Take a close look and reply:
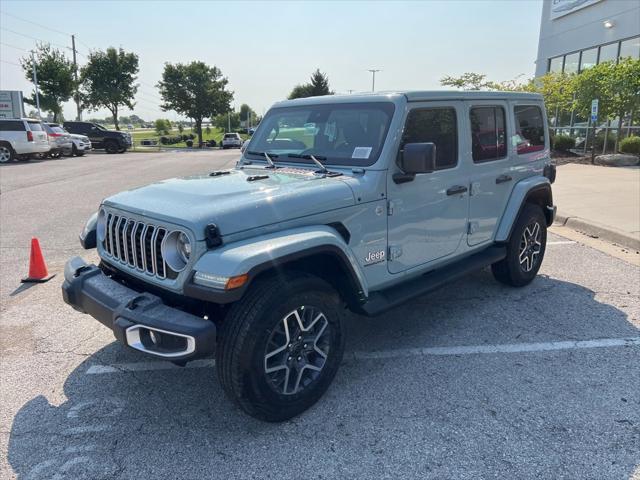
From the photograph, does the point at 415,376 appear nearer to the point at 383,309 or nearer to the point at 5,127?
the point at 383,309

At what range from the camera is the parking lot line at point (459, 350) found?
11.6 ft

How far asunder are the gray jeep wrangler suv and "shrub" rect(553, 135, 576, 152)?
17984 millimetres

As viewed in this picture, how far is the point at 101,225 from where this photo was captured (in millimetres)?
3418

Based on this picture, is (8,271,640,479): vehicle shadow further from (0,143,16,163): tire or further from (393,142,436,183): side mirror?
(0,143,16,163): tire

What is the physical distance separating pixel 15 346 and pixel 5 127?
1993cm

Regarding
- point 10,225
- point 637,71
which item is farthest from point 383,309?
point 637,71

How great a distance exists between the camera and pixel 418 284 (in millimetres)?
3746

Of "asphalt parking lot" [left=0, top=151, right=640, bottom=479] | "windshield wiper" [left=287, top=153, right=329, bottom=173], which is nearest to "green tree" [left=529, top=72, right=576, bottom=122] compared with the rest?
"asphalt parking lot" [left=0, top=151, right=640, bottom=479]

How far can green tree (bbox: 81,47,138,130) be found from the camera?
4388cm

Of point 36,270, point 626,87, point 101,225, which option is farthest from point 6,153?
point 626,87

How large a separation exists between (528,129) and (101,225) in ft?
13.6

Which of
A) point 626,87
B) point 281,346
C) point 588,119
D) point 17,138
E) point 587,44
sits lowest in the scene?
point 281,346

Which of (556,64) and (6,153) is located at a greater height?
(556,64)

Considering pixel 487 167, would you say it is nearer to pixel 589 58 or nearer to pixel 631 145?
pixel 631 145
